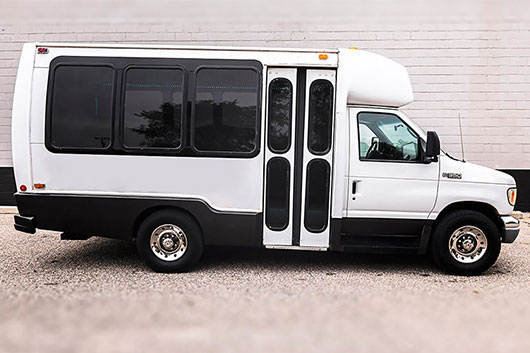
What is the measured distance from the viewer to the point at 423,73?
941cm

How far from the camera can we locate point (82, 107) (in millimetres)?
5539

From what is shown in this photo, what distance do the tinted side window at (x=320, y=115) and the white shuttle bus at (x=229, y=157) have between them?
0.04 feet

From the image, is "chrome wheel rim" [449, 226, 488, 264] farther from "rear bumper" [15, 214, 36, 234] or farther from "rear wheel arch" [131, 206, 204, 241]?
"rear bumper" [15, 214, 36, 234]

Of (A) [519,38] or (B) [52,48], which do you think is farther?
(A) [519,38]

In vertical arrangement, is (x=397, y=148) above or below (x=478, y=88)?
below

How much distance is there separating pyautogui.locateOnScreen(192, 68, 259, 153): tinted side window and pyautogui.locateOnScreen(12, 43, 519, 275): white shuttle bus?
0.01 m

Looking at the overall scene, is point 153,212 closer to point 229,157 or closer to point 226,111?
point 229,157

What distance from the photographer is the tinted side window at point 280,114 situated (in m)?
5.50

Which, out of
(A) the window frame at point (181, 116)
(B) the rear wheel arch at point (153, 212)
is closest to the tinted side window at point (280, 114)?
(A) the window frame at point (181, 116)

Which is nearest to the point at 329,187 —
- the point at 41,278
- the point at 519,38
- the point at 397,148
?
the point at 397,148

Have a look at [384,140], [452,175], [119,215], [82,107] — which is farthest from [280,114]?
[82,107]

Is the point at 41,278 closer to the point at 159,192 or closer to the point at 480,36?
the point at 159,192

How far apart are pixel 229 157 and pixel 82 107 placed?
1.96 m

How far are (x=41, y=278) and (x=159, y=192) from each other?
1.76 meters
